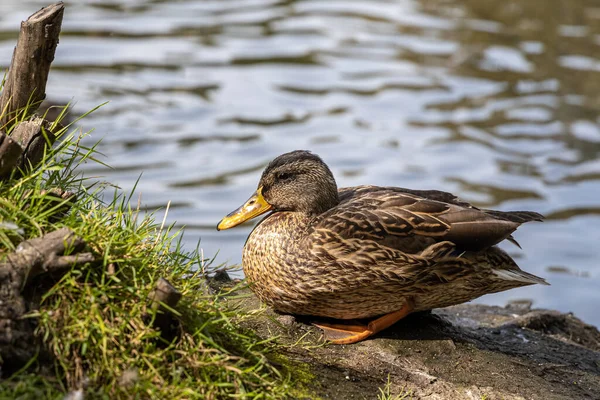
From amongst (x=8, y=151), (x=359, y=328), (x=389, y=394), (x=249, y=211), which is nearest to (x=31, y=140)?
(x=8, y=151)

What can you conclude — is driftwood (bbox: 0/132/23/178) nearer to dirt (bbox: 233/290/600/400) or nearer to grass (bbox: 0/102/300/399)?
grass (bbox: 0/102/300/399)

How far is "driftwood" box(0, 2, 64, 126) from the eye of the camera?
15.8 feet

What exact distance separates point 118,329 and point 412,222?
1941mm

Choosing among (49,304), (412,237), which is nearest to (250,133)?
(412,237)

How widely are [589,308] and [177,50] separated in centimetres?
781

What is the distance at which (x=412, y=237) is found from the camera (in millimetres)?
5234

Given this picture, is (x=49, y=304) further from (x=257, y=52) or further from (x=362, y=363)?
(x=257, y=52)

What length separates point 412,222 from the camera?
5262mm

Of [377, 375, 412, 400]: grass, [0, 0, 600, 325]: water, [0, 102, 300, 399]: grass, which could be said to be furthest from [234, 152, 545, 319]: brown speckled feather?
[0, 0, 600, 325]: water

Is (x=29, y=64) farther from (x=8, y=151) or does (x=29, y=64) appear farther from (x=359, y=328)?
(x=359, y=328)

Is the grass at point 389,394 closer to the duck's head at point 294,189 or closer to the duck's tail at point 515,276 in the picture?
the duck's tail at point 515,276

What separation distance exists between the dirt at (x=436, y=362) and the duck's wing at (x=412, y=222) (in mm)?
567

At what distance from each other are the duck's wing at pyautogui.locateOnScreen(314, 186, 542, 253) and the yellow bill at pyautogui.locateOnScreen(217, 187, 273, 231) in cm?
49

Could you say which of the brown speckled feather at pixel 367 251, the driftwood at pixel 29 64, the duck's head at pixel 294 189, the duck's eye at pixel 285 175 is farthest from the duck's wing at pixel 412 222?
the driftwood at pixel 29 64
